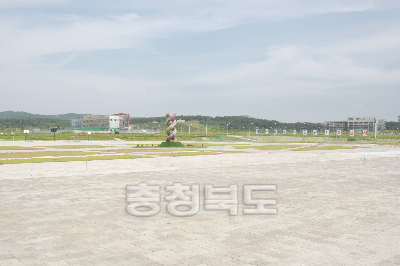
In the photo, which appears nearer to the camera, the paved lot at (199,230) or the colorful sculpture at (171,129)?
the paved lot at (199,230)

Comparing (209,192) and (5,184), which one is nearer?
(209,192)

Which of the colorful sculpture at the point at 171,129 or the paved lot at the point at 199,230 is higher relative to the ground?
the colorful sculpture at the point at 171,129

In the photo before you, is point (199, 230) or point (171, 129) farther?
point (171, 129)

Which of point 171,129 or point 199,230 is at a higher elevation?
point 171,129

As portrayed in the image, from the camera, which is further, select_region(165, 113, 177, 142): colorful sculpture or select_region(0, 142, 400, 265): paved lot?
select_region(165, 113, 177, 142): colorful sculpture

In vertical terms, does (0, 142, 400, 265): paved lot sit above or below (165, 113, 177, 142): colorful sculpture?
below

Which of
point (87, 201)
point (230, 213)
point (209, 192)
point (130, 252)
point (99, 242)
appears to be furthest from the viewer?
point (209, 192)

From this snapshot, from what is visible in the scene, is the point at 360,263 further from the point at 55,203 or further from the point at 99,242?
the point at 55,203

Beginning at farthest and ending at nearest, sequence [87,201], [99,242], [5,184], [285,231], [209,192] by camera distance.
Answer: [5,184]
[209,192]
[87,201]
[285,231]
[99,242]

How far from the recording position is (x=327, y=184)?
1708 centimetres

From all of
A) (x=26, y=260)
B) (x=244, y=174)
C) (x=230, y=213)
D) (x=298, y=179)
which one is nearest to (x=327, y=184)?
(x=298, y=179)

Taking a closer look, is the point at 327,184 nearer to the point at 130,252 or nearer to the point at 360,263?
the point at 360,263

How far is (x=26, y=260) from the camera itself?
22.9 feet

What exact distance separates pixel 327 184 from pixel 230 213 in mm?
7960
